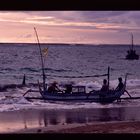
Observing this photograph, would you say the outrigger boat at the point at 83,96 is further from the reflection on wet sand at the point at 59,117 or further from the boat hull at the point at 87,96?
the reflection on wet sand at the point at 59,117

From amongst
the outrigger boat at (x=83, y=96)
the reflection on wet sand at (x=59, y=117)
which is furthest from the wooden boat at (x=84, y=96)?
the reflection on wet sand at (x=59, y=117)

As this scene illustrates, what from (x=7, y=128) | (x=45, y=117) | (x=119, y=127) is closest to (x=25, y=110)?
(x=45, y=117)

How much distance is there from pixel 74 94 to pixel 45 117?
3.33m

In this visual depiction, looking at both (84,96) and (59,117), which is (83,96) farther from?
(59,117)

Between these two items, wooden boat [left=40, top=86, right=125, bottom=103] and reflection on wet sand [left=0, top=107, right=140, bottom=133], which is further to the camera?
wooden boat [left=40, top=86, right=125, bottom=103]

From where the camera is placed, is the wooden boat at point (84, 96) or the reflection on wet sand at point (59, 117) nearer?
the reflection on wet sand at point (59, 117)

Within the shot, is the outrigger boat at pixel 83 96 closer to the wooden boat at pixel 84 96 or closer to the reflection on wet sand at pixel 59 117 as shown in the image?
A: the wooden boat at pixel 84 96

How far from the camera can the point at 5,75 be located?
1139 inches

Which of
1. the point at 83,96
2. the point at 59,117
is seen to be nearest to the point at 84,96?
the point at 83,96

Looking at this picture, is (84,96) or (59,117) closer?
(59,117)

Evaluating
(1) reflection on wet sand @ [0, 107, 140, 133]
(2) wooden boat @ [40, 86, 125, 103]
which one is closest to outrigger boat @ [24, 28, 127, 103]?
(2) wooden boat @ [40, 86, 125, 103]

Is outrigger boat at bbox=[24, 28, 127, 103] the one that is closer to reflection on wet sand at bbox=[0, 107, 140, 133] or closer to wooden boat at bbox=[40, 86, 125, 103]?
wooden boat at bbox=[40, 86, 125, 103]

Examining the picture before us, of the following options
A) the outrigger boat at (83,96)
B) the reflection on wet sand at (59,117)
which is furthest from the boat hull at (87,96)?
the reflection on wet sand at (59,117)

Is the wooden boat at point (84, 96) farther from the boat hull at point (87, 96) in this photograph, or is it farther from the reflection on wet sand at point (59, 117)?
the reflection on wet sand at point (59, 117)
